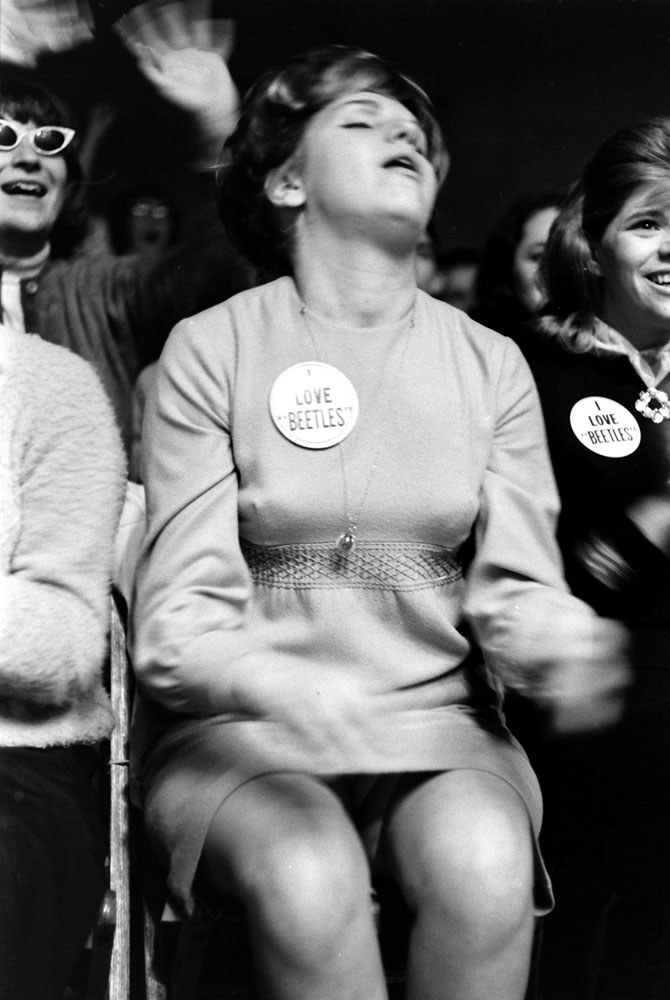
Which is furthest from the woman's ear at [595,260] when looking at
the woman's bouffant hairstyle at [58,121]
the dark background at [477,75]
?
the woman's bouffant hairstyle at [58,121]

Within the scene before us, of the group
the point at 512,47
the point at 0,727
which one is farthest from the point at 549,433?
the point at 0,727

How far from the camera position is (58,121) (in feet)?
5.61

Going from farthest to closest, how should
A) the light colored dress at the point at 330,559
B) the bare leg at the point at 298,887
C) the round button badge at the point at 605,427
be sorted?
the round button badge at the point at 605,427 < the light colored dress at the point at 330,559 < the bare leg at the point at 298,887

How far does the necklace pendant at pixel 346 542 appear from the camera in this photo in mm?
1589

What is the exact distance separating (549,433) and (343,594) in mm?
375

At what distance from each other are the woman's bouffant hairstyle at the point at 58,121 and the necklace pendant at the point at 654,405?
80cm

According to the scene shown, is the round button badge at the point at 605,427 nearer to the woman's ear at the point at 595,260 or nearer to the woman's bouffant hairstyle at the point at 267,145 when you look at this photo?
the woman's ear at the point at 595,260

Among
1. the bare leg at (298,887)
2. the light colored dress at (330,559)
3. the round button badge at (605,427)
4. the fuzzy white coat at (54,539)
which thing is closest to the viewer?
the bare leg at (298,887)

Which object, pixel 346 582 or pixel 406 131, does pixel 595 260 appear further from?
pixel 346 582

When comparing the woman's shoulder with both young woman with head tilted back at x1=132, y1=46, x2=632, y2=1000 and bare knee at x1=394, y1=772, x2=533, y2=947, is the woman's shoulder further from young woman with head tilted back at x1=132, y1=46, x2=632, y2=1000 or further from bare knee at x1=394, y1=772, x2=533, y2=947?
bare knee at x1=394, y1=772, x2=533, y2=947

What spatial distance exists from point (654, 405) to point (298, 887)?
0.84 metres

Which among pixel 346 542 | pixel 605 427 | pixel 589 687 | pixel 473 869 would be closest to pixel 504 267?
pixel 605 427

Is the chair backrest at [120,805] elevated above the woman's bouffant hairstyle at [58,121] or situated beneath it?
situated beneath

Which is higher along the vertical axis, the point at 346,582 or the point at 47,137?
Result: the point at 47,137
